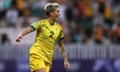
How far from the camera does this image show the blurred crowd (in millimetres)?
16641

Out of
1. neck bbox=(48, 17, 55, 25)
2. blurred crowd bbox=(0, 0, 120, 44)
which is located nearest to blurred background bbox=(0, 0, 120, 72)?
blurred crowd bbox=(0, 0, 120, 44)

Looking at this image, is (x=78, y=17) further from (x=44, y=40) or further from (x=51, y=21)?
(x=44, y=40)

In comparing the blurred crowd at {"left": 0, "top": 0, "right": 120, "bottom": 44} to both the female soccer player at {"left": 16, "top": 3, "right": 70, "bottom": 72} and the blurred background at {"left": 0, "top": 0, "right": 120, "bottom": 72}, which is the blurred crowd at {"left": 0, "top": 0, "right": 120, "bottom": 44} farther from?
the female soccer player at {"left": 16, "top": 3, "right": 70, "bottom": 72}

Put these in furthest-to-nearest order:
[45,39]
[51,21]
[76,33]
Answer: [76,33], [51,21], [45,39]

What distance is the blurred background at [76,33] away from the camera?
15406mm

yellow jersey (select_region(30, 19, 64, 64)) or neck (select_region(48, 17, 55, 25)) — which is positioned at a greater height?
neck (select_region(48, 17, 55, 25))

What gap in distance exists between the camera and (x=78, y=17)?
1759 centimetres

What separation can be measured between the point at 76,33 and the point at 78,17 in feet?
2.81

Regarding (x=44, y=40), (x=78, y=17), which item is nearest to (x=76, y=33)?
(x=78, y=17)

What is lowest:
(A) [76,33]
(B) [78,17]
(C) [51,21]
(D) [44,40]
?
(A) [76,33]

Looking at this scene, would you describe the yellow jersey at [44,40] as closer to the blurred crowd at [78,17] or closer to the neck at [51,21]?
the neck at [51,21]

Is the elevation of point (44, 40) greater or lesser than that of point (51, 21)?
lesser

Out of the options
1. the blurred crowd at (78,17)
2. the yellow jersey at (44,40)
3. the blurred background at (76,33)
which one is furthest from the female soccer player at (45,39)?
the blurred crowd at (78,17)

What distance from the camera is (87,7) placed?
17.9 metres
